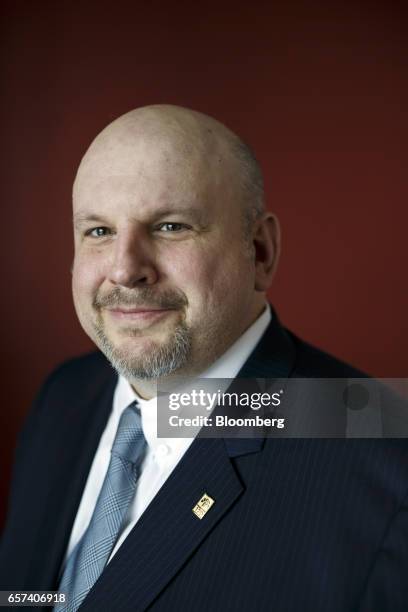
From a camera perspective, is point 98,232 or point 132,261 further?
point 98,232

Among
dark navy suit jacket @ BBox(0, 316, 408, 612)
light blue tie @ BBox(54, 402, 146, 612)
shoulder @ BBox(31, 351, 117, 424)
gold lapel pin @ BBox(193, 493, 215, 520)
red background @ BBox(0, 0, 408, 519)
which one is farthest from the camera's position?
red background @ BBox(0, 0, 408, 519)

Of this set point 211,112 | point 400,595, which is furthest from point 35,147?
point 400,595

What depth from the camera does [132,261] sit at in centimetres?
163

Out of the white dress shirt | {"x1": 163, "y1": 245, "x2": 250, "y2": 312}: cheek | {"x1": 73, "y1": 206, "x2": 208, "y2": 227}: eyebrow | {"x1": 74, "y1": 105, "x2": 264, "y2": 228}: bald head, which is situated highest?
{"x1": 74, "y1": 105, "x2": 264, "y2": 228}: bald head

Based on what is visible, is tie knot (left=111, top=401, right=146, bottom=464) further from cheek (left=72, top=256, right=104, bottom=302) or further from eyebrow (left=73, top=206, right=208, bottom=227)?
eyebrow (left=73, top=206, right=208, bottom=227)

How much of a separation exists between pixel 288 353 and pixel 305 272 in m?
0.90

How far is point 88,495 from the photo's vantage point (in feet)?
6.51

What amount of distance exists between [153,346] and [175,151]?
0.49 meters

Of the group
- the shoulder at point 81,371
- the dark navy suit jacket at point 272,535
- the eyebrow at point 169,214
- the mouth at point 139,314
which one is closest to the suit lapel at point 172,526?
the dark navy suit jacket at point 272,535

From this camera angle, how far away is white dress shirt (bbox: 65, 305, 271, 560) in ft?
5.78

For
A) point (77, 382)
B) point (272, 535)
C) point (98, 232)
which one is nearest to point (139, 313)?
point (98, 232)

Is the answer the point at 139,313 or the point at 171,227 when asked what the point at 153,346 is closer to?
the point at 139,313

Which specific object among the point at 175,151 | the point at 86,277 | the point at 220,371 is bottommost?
the point at 220,371

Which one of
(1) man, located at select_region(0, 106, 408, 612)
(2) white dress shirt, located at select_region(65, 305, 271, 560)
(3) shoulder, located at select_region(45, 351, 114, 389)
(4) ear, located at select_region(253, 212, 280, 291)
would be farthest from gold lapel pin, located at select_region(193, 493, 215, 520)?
(3) shoulder, located at select_region(45, 351, 114, 389)
